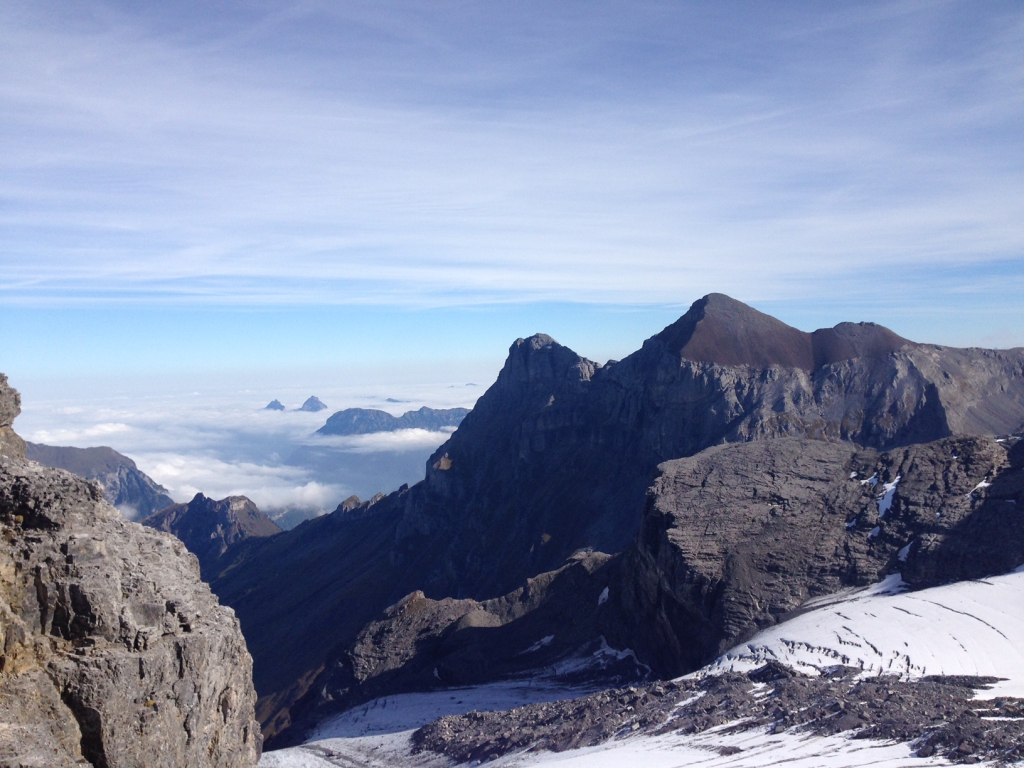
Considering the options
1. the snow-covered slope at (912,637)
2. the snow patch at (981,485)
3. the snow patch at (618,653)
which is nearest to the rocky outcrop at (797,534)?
the snow patch at (981,485)

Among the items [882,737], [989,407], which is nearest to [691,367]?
[989,407]

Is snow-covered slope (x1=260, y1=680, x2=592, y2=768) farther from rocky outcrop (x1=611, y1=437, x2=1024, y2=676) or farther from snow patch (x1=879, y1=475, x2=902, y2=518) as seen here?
snow patch (x1=879, y1=475, x2=902, y2=518)

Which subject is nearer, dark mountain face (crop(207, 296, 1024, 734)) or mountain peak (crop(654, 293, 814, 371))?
dark mountain face (crop(207, 296, 1024, 734))

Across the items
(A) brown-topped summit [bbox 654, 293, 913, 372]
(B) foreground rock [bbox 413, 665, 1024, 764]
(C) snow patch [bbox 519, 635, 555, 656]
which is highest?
(A) brown-topped summit [bbox 654, 293, 913, 372]

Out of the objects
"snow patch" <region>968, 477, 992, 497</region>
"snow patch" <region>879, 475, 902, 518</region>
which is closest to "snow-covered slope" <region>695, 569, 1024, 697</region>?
"snow patch" <region>879, 475, 902, 518</region>

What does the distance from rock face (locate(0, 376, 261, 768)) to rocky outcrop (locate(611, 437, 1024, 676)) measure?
156 feet

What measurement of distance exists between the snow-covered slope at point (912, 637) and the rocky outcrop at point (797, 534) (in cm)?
379

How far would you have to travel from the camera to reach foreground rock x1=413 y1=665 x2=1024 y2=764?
3759cm

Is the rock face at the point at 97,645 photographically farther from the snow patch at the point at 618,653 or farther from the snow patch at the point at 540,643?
the snow patch at the point at 540,643

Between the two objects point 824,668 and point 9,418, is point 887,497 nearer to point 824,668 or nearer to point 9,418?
point 824,668

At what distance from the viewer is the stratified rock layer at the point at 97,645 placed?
18969mm

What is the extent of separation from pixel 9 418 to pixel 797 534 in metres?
61.0

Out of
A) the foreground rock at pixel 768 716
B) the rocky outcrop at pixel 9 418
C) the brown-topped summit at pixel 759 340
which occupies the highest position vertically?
the brown-topped summit at pixel 759 340

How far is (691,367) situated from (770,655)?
8338cm
